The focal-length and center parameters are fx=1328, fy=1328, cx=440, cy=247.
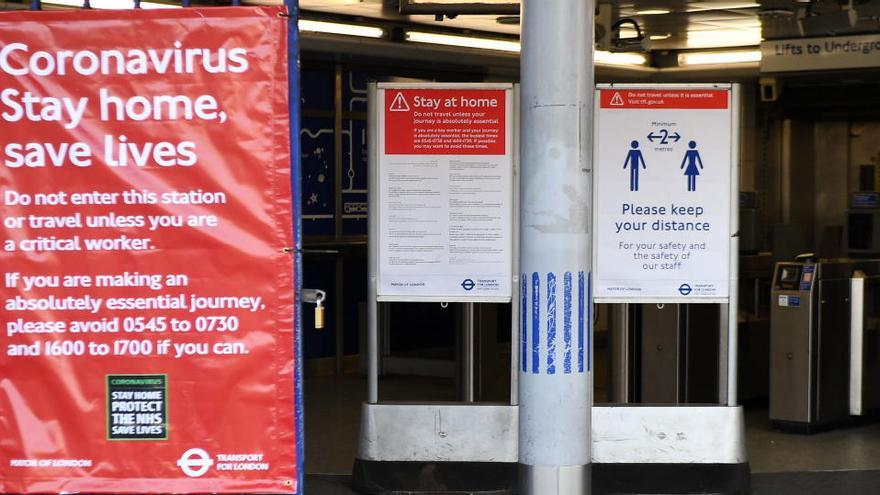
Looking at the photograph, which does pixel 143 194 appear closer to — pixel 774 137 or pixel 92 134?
pixel 92 134

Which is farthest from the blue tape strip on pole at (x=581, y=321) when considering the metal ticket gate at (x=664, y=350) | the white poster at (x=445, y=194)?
the metal ticket gate at (x=664, y=350)

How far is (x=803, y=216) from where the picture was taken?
15336mm

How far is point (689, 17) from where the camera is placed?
1116cm

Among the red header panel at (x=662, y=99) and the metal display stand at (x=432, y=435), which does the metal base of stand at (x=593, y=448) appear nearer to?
the metal display stand at (x=432, y=435)

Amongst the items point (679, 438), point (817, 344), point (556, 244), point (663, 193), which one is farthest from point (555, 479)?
point (817, 344)

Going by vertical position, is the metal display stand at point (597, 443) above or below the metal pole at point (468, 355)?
below

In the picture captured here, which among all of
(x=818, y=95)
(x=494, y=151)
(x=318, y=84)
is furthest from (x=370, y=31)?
(x=818, y=95)

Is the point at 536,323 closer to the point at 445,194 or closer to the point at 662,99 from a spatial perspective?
the point at 445,194

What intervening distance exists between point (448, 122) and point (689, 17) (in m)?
5.17

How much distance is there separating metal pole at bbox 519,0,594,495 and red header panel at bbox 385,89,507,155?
156 centimetres

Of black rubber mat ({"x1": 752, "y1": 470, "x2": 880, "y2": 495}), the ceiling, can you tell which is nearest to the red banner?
black rubber mat ({"x1": 752, "y1": 470, "x2": 880, "y2": 495})

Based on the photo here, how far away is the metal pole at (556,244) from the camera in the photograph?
4.90 metres

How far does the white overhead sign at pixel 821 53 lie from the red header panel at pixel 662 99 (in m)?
2.57

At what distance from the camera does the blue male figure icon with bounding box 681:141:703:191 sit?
6.64m
